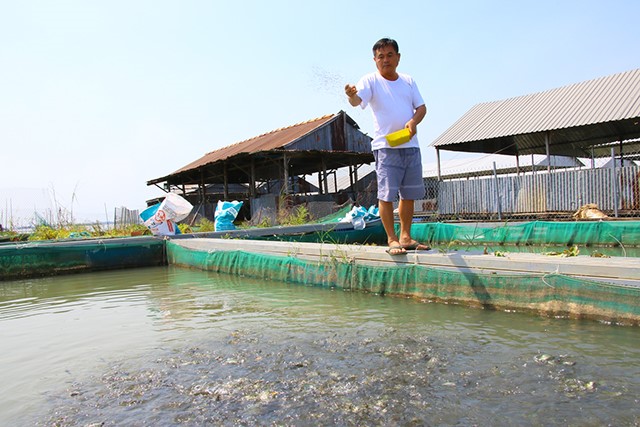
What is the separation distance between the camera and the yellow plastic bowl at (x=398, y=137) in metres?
3.97

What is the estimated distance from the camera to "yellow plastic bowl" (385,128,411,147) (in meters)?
3.97

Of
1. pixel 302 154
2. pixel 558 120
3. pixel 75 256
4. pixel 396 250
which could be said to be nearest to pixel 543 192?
pixel 558 120

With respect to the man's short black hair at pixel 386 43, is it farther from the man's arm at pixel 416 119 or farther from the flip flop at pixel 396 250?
the flip flop at pixel 396 250

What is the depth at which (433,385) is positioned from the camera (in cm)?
215

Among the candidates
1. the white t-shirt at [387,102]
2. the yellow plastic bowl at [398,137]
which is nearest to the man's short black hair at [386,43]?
the white t-shirt at [387,102]

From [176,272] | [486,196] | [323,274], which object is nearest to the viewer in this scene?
[323,274]

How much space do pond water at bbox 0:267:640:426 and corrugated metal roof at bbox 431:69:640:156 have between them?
9940 millimetres

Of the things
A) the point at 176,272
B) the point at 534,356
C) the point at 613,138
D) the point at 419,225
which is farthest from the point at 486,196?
the point at 534,356

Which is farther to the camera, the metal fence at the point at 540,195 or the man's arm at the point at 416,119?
the metal fence at the point at 540,195

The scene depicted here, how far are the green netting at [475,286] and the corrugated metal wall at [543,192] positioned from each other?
7546 mm

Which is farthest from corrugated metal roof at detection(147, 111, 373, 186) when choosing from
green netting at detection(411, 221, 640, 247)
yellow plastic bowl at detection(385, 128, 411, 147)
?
yellow plastic bowl at detection(385, 128, 411, 147)

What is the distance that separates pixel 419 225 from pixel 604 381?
7819 millimetres

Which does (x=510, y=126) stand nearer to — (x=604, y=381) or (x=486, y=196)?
(x=486, y=196)

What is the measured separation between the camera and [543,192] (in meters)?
11.1
